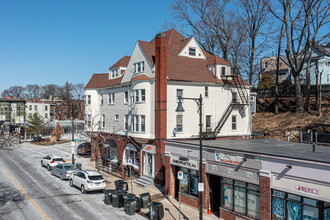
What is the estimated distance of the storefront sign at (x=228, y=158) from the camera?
17.8 m

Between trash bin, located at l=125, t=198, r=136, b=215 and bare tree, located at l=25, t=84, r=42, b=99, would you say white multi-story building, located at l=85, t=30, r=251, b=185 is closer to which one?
trash bin, located at l=125, t=198, r=136, b=215

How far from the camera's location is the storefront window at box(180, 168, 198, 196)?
21.7 m

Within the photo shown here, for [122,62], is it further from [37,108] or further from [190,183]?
[37,108]

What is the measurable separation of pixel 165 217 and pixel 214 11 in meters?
39.6

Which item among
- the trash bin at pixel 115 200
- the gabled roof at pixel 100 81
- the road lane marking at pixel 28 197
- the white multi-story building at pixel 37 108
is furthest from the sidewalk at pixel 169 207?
the white multi-story building at pixel 37 108

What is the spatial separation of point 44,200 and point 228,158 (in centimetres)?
1454

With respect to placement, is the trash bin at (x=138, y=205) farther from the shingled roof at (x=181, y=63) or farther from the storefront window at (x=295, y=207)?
the shingled roof at (x=181, y=63)

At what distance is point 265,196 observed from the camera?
16109 mm

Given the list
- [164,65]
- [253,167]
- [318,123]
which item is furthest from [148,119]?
[318,123]

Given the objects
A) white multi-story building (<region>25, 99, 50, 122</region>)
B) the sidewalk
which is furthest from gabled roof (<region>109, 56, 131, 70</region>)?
white multi-story building (<region>25, 99, 50, 122</region>)

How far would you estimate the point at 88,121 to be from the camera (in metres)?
→ 40.6

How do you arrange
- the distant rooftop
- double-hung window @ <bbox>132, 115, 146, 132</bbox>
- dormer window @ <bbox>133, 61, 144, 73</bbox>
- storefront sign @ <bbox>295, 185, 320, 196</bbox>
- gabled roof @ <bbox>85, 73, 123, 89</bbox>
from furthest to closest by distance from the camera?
gabled roof @ <bbox>85, 73, 123, 89</bbox> → dormer window @ <bbox>133, 61, 144, 73</bbox> → double-hung window @ <bbox>132, 115, 146, 132</bbox> → the distant rooftop → storefront sign @ <bbox>295, 185, 320, 196</bbox>

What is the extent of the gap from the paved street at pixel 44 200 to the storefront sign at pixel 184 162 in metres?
5.30

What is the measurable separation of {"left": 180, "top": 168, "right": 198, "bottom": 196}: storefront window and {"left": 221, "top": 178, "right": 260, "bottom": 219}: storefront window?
2.69m
